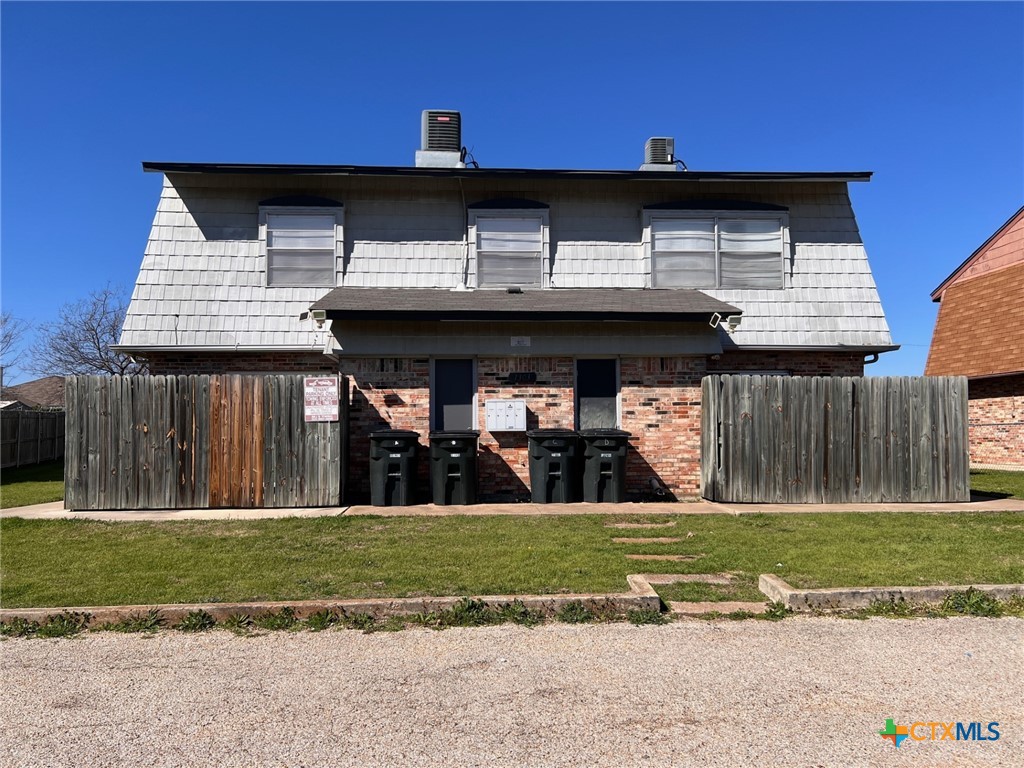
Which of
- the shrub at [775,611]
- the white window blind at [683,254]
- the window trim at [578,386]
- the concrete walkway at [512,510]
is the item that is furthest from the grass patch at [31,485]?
the white window blind at [683,254]

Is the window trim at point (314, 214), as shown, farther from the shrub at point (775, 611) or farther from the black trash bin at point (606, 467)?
the shrub at point (775, 611)

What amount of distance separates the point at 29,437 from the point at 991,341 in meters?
28.2

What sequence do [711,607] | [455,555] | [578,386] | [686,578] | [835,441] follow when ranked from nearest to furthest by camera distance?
1. [711,607]
2. [686,578]
3. [455,555]
4. [835,441]
5. [578,386]

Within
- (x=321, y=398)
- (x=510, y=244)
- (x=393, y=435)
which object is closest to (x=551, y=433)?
(x=393, y=435)

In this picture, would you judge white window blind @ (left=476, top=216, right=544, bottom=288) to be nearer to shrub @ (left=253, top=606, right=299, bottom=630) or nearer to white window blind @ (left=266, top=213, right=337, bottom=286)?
white window blind @ (left=266, top=213, right=337, bottom=286)

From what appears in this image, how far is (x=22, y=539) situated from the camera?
8.39 meters

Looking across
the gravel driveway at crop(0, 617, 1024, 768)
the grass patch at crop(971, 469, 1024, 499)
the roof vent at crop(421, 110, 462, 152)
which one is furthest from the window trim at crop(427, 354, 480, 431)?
the grass patch at crop(971, 469, 1024, 499)

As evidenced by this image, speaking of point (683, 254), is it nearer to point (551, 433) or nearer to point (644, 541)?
point (551, 433)

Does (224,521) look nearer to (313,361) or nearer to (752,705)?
(313,361)

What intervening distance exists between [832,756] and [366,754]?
2.18m

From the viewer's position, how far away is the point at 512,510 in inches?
409

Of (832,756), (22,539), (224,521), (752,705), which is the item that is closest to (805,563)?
(752,705)

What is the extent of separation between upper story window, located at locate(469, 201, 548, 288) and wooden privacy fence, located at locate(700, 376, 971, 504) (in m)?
4.25

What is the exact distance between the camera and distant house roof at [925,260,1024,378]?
19.2 meters
